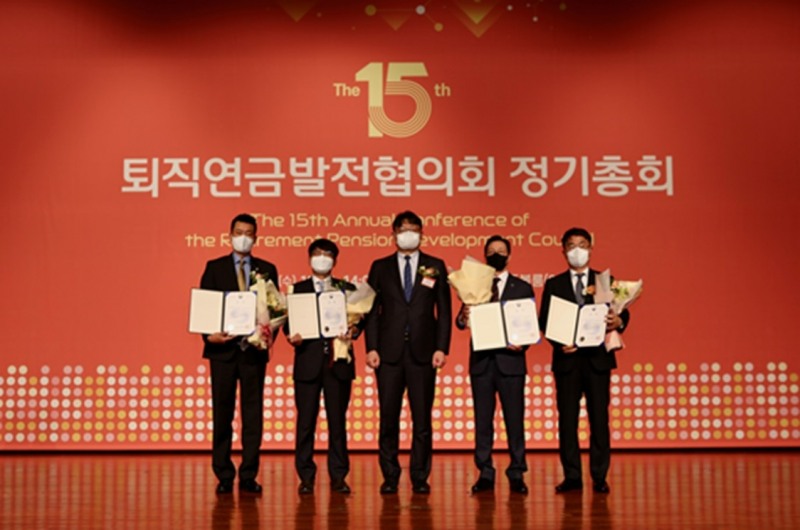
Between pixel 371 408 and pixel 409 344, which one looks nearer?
pixel 409 344

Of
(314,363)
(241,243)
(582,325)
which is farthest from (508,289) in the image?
(241,243)

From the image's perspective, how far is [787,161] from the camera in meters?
7.07

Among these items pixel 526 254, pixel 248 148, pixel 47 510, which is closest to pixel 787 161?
pixel 526 254

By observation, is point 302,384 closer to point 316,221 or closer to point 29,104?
point 316,221

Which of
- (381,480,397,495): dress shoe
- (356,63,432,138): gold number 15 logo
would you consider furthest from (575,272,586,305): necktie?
(356,63,432,138): gold number 15 logo

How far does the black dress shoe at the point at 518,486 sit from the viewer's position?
15.9 feet

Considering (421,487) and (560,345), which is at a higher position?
(560,345)

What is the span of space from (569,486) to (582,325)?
81 centimetres

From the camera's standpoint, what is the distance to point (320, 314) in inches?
199

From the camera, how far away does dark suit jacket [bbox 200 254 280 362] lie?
5.07 metres

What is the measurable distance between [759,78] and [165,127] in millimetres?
4340

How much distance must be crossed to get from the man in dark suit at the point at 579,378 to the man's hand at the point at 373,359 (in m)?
0.88

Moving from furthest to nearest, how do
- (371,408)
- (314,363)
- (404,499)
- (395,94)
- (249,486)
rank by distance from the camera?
(395,94), (371,408), (314,363), (249,486), (404,499)

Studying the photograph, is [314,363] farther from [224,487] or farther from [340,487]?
[224,487]
